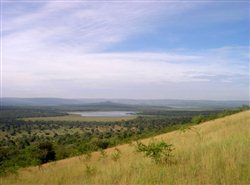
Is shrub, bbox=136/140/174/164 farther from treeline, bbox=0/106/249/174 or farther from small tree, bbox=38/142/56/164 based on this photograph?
small tree, bbox=38/142/56/164

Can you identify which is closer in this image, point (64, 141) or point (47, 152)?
point (47, 152)

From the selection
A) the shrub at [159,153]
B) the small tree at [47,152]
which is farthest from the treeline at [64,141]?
the shrub at [159,153]

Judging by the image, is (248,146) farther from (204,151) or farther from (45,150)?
(45,150)

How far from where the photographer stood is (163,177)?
7352 millimetres

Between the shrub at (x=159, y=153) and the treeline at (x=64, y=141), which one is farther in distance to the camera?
the treeline at (x=64, y=141)

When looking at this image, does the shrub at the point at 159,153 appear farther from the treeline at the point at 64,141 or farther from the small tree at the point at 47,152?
the small tree at the point at 47,152

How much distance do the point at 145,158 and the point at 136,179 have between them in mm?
3410

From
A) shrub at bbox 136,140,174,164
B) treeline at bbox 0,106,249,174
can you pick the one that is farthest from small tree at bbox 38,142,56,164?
shrub at bbox 136,140,174,164

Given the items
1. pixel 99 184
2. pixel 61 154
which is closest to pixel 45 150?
pixel 61 154

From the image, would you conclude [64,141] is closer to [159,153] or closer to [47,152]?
[47,152]

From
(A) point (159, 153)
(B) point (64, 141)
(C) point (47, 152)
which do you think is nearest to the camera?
(A) point (159, 153)

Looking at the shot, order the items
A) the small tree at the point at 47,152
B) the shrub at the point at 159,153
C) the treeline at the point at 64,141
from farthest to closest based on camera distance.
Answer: the small tree at the point at 47,152, the treeline at the point at 64,141, the shrub at the point at 159,153

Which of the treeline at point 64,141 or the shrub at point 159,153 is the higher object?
the shrub at point 159,153

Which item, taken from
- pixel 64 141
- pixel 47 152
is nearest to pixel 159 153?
pixel 47 152
